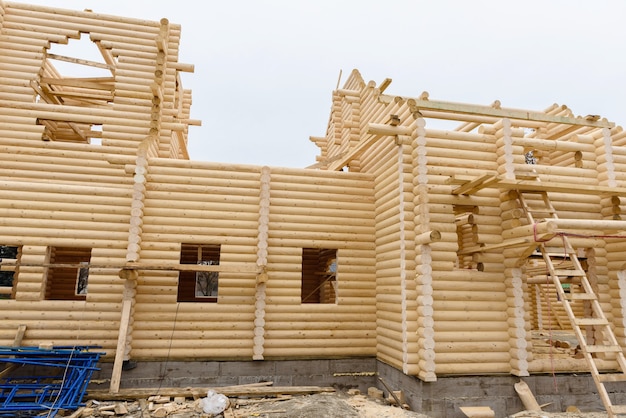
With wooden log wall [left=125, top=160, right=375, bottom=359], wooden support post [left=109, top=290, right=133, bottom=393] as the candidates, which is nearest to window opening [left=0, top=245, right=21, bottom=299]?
wooden support post [left=109, top=290, right=133, bottom=393]

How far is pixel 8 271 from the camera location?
56.1 feet

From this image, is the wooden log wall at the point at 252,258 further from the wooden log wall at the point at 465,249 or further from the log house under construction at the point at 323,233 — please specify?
the wooden log wall at the point at 465,249

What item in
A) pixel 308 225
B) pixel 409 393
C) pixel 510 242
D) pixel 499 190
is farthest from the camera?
pixel 308 225

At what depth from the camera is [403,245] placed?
9.38 meters

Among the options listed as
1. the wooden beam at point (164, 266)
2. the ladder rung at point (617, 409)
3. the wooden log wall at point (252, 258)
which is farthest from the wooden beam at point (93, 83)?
the ladder rung at point (617, 409)

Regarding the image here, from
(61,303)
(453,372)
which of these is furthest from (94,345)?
Answer: (453,372)

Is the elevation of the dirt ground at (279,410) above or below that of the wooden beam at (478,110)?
below

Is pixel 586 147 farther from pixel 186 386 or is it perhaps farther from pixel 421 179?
pixel 186 386

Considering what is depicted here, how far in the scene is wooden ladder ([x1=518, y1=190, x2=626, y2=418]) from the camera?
7.39m

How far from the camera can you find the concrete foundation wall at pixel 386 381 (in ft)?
28.2

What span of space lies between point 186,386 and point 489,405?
276 inches

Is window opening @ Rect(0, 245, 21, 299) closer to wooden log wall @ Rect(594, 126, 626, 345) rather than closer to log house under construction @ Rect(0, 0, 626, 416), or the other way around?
log house under construction @ Rect(0, 0, 626, 416)

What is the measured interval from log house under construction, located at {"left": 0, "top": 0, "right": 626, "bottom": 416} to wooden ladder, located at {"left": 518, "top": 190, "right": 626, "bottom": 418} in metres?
0.06

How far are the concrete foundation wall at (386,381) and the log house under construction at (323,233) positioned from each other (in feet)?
0.77
